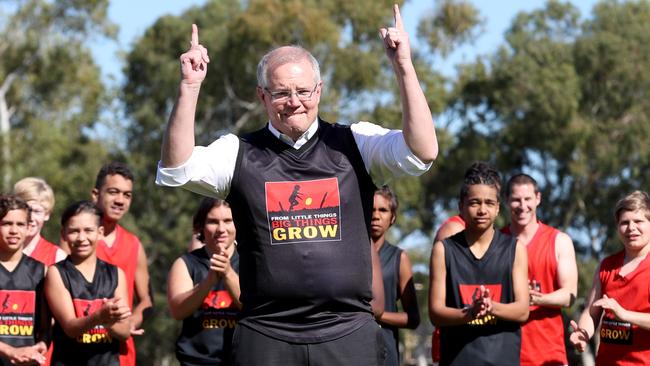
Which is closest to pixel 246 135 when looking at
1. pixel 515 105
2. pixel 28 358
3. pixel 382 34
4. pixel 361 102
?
pixel 382 34

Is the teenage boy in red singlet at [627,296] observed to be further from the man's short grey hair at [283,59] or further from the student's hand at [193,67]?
the student's hand at [193,67]

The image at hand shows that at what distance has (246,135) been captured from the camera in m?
5.12

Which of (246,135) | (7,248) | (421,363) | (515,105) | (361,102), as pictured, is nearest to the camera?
(246,135)

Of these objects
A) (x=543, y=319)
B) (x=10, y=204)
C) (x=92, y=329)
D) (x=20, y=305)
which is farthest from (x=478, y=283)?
(x=10, y=204)

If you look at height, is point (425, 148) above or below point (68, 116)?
below

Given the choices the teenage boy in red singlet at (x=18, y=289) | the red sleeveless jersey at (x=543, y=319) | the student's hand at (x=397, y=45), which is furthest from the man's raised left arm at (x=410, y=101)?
the teenage boy in red singlet at (x=18, y=289)

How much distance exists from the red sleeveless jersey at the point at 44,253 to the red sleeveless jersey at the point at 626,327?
3981 mm

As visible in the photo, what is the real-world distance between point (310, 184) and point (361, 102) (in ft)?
94.3

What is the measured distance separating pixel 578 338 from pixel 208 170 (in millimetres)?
3442

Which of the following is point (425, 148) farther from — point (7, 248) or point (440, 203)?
point (440, 203)

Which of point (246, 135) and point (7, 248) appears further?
point (7, 248)

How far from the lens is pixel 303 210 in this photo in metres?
4.87

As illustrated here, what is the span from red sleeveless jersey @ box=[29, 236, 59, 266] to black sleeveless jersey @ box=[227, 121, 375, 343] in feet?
13.2

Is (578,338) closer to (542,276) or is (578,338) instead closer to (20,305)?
(542,276)
